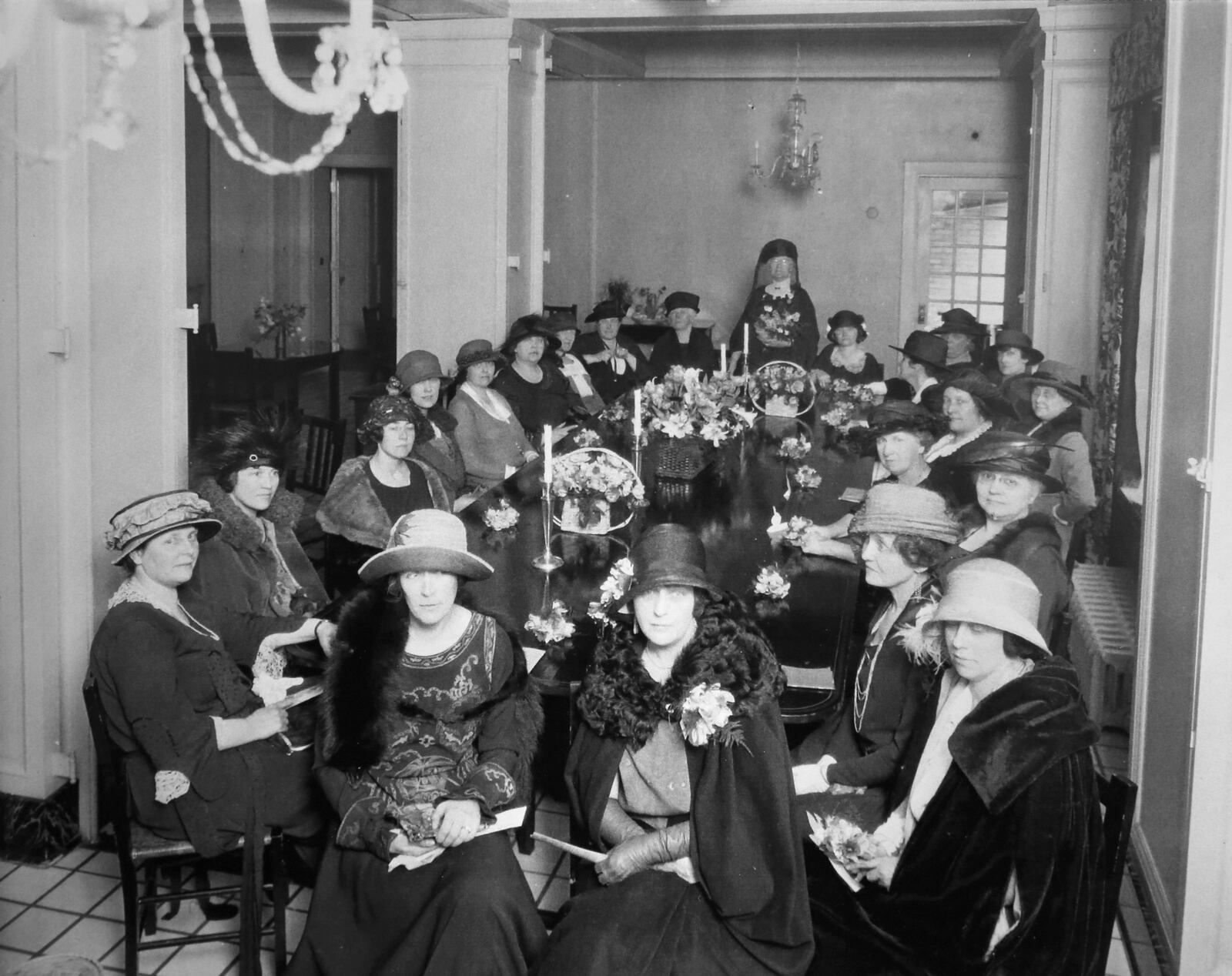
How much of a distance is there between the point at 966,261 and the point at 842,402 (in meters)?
5.72

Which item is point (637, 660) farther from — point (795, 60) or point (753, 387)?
point (795, 60)

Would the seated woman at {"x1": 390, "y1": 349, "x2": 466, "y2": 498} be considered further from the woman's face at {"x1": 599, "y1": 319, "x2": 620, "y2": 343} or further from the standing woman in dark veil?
the standing woman in dark veil

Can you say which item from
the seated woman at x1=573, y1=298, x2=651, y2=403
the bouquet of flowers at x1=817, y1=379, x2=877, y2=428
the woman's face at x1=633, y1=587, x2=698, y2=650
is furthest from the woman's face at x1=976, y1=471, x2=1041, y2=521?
the seated woman at x1=573, y1=298, x2=651, y2=403

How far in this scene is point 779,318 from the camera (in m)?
10.1

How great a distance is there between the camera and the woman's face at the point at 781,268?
10.6 metres

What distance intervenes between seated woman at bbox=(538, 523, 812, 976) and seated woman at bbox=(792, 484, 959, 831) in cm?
54

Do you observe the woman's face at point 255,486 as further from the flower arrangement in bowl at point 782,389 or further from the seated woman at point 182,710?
the flower arrangement in bowl at point 782,389

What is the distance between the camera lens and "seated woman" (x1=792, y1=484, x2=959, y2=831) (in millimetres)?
3488

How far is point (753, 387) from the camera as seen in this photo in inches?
329

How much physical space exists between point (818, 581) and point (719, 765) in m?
1.71

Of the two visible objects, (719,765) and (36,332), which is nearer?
(719,765)

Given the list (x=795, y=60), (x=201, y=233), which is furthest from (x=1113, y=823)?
(x=201, y=233)

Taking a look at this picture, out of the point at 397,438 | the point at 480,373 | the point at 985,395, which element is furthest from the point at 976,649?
the point at 480,373

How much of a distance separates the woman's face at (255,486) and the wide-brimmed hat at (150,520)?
0.63m
